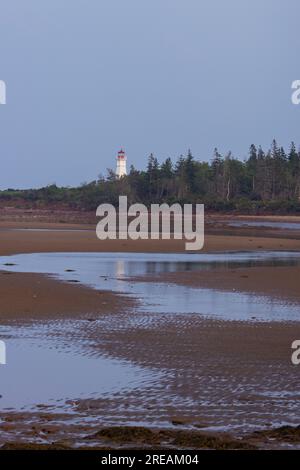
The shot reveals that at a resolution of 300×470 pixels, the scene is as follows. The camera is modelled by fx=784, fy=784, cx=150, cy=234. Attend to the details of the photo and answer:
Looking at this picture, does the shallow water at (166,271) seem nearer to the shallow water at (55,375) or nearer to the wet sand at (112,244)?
the wet sand at (112,244)

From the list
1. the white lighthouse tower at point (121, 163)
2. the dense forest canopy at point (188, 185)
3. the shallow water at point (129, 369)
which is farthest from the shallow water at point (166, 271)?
the white lighthouse tower at point (121, 163)

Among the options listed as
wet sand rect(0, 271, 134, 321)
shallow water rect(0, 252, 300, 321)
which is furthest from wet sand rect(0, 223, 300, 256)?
wet sand rect(0, 271, 134, 321)

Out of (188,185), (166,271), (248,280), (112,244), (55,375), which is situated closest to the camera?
(55,375)

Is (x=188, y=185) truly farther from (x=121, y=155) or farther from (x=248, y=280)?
(x=248, y=280)

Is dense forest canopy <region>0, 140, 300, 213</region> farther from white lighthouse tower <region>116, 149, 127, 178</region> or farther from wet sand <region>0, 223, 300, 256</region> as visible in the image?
wet sand <region>0, 223, 300, 256</region>

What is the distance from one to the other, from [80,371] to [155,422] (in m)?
2.63

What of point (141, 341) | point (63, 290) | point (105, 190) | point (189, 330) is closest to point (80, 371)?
point (141, 341)

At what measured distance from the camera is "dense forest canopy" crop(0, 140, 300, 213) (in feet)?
339

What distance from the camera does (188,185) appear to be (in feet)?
363

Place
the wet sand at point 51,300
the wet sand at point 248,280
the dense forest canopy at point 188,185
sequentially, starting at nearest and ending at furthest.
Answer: the wet sand at point 51,300
the wet sand at point 248,280
the dense forest canopy at point 188,185

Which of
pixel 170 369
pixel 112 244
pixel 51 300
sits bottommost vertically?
pixel 170 369

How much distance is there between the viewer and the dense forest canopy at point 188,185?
339 ft

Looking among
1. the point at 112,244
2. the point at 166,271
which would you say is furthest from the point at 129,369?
the point at 112,244
